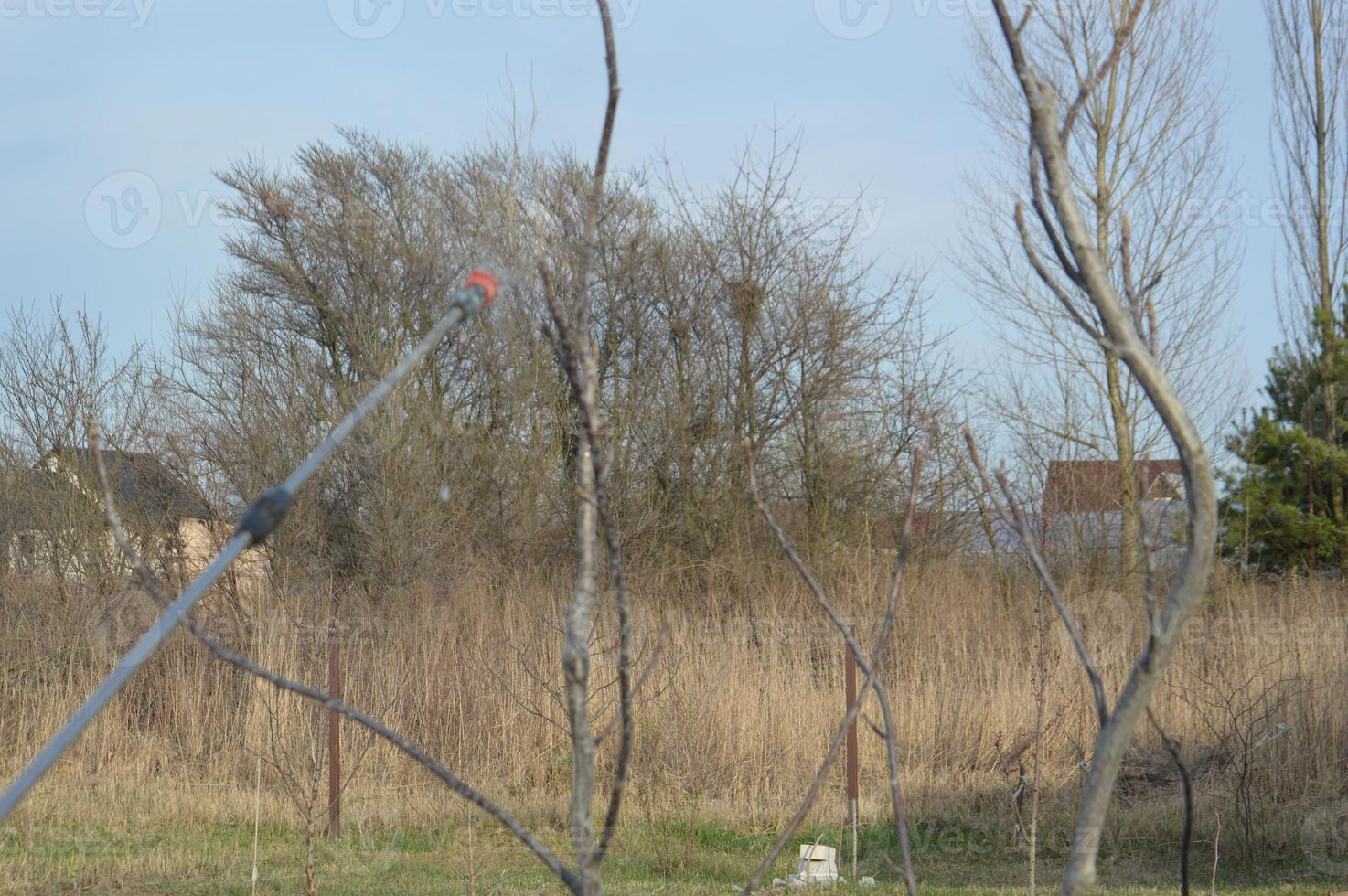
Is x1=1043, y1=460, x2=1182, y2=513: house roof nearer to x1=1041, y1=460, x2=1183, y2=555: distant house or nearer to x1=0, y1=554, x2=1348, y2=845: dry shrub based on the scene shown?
x1=1041, y1=460, x2=1183, y2=555: distant house

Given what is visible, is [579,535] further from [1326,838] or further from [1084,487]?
[1084,487]

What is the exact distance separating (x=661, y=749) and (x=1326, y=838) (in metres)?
4.28

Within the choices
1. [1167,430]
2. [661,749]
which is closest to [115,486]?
[661,749]

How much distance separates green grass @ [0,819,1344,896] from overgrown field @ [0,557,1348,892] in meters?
0.03

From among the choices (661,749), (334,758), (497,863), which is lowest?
(497,863)

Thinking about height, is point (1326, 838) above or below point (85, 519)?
below

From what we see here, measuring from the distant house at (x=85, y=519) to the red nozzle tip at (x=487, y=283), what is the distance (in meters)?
12.1

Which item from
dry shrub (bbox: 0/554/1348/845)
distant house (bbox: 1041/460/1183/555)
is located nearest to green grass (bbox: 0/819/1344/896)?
dry shrub (bbox: 0/554/1348/845)

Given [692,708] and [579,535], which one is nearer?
[579,535]

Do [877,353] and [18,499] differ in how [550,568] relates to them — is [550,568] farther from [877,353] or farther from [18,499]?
[18,499]

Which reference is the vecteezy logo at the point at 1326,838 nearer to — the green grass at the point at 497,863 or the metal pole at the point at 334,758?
the green grass at the point at 497,863

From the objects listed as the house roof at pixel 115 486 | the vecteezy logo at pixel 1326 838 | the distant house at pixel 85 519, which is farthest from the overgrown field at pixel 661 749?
the house roof at pixel 115 486

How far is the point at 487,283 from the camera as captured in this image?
3.53 feet

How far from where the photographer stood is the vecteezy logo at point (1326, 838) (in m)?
6.65
